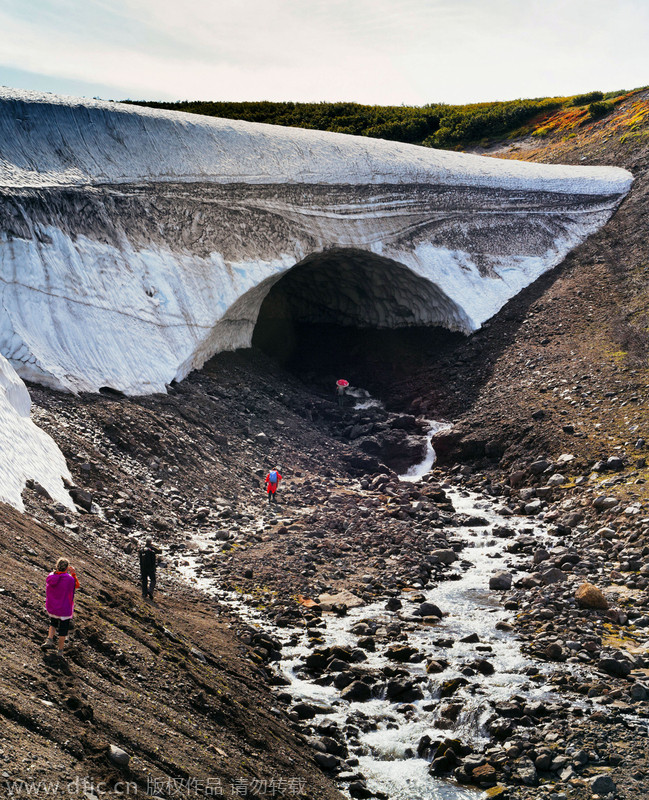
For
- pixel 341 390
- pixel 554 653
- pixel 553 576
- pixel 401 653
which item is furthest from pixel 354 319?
pixel 554 653

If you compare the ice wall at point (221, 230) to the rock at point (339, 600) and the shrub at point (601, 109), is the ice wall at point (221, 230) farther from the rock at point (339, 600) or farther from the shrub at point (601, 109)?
the shrub at point (601, 109)

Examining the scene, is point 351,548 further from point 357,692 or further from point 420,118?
point 420,118

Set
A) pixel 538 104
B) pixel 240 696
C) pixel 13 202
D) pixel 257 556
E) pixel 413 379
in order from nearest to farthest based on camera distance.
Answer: pixel 240 696, pixel 257 556, pixel 13 202, pixel 413 379, pixel 538 104

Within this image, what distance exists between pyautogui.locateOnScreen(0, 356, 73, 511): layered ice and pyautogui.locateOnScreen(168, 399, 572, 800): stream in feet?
8.39

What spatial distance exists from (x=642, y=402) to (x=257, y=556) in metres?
10.2

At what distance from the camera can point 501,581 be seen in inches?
531

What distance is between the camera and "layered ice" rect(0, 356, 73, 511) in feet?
37.2

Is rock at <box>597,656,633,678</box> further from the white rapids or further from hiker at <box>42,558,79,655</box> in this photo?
hiker at <box>42,558,79,655</box>

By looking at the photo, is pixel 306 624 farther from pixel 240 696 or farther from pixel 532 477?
pixel 532 477

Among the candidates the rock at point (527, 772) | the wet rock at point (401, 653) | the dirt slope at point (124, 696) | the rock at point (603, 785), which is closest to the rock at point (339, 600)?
the wet rock at point (401, 653)

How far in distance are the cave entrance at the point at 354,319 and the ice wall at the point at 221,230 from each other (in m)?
0.09

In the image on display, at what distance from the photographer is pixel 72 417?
52.1ft

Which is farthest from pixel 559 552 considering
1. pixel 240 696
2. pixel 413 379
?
pixel 413 379

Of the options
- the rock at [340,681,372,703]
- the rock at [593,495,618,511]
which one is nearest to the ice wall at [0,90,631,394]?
the rock at [340,681,372,703]
